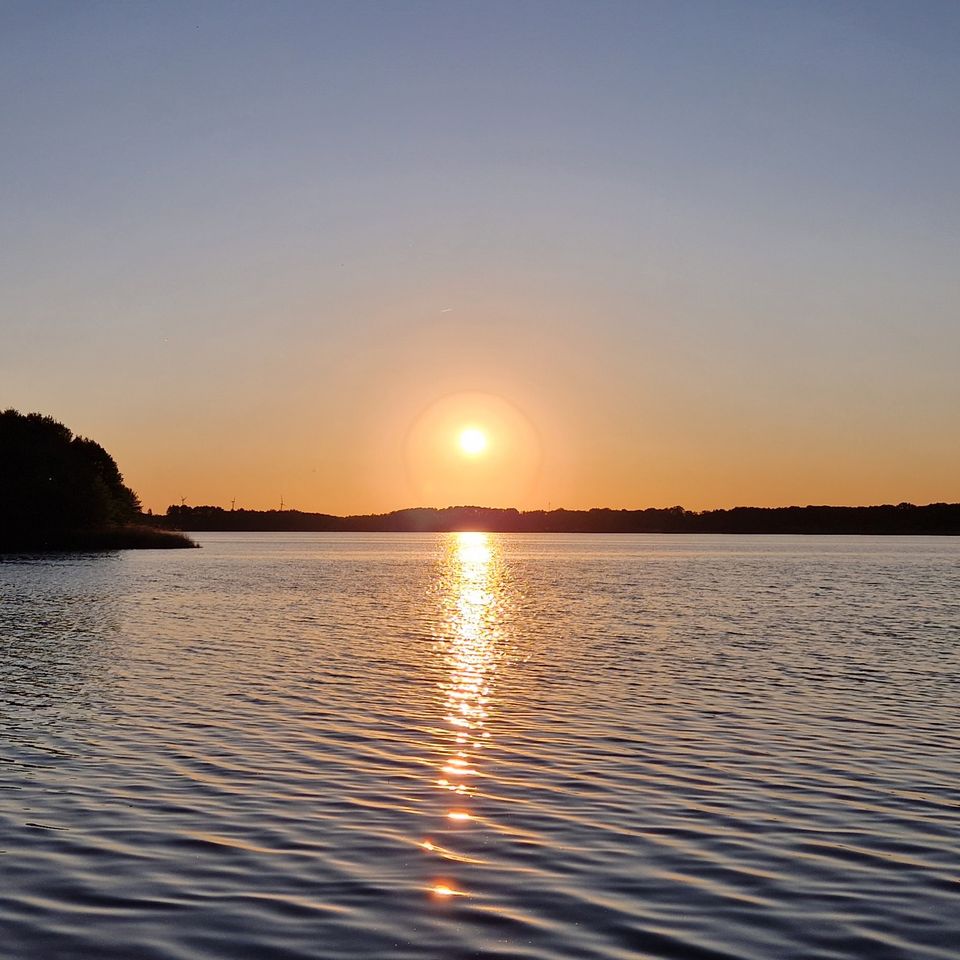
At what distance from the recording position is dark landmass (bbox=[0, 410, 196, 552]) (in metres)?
134

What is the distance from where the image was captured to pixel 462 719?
2303cm

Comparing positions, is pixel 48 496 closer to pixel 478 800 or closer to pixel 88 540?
pixel 88 540

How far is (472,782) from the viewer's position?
55.4 feet

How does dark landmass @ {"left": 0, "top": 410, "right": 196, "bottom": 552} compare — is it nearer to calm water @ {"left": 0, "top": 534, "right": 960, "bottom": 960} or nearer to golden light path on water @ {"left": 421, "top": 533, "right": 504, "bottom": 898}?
golden light path on water @ {"left": 421, "top": 533, "right": 504, "bottom": 898}

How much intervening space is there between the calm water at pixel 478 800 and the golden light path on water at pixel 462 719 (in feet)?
0.33

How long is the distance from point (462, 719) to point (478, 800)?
7.44 metres

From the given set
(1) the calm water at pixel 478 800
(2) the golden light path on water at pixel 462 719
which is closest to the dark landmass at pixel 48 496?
(2) the golden light path on water at pixel 462 719

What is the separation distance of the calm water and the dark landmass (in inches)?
4106

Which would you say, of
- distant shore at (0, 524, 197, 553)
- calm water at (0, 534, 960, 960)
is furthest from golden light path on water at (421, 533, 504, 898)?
distant shore at (0, 524, 197, 553)

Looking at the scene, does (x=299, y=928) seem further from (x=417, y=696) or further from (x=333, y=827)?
(x=417, y=696)

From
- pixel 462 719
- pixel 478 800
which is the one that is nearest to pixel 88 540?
pixel 462 719

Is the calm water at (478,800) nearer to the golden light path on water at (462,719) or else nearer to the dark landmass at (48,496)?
the golden light path on water at (462,719)

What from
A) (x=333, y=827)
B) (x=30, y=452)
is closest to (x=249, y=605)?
(x=333, y=827)

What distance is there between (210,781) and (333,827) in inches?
137
